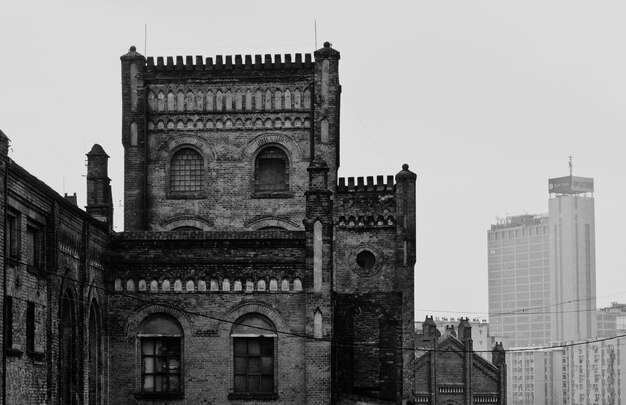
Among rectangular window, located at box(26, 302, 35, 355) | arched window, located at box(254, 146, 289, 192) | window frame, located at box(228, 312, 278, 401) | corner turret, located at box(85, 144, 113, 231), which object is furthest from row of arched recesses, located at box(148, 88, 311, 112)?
rectangular window, located at box(26, 302, 35, 355)

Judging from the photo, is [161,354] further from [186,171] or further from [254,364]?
[186,171]

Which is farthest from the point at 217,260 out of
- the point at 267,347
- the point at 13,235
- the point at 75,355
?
the point at 13,235

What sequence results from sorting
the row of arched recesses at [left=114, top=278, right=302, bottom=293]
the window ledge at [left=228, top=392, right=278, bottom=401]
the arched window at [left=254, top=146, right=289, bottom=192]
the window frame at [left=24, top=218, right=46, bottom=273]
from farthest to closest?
1. the arched window at [left=254, top=146, right=289, bottom=192]
2. the row of arched recesses at [left=114, top=278, right=302, bottom=293]
3. the window ledge at [left=228, top=392, right=278, bottom=401]
4. the window frame at [left=24, top=218, right=46, bottom=273]

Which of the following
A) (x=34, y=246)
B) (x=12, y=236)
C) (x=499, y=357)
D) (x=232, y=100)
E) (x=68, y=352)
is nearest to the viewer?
(x=12, y=236)

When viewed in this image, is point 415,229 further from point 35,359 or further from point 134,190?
point 35,359

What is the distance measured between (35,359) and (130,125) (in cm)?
1631

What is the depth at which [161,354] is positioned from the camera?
42.4 metres

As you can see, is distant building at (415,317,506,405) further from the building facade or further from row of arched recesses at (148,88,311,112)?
row of arched recesses at (148,88,311,112)

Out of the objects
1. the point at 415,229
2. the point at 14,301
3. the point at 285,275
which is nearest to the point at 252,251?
the point at 285,275

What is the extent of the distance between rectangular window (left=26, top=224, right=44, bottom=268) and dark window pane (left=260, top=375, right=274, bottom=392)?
10.0 meters

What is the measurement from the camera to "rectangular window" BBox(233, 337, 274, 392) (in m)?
42.4

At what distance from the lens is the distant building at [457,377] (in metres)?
90.0

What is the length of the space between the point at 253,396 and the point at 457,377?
50.3 meters

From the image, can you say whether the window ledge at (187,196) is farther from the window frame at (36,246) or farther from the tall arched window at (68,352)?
the window frame at (36,246)
